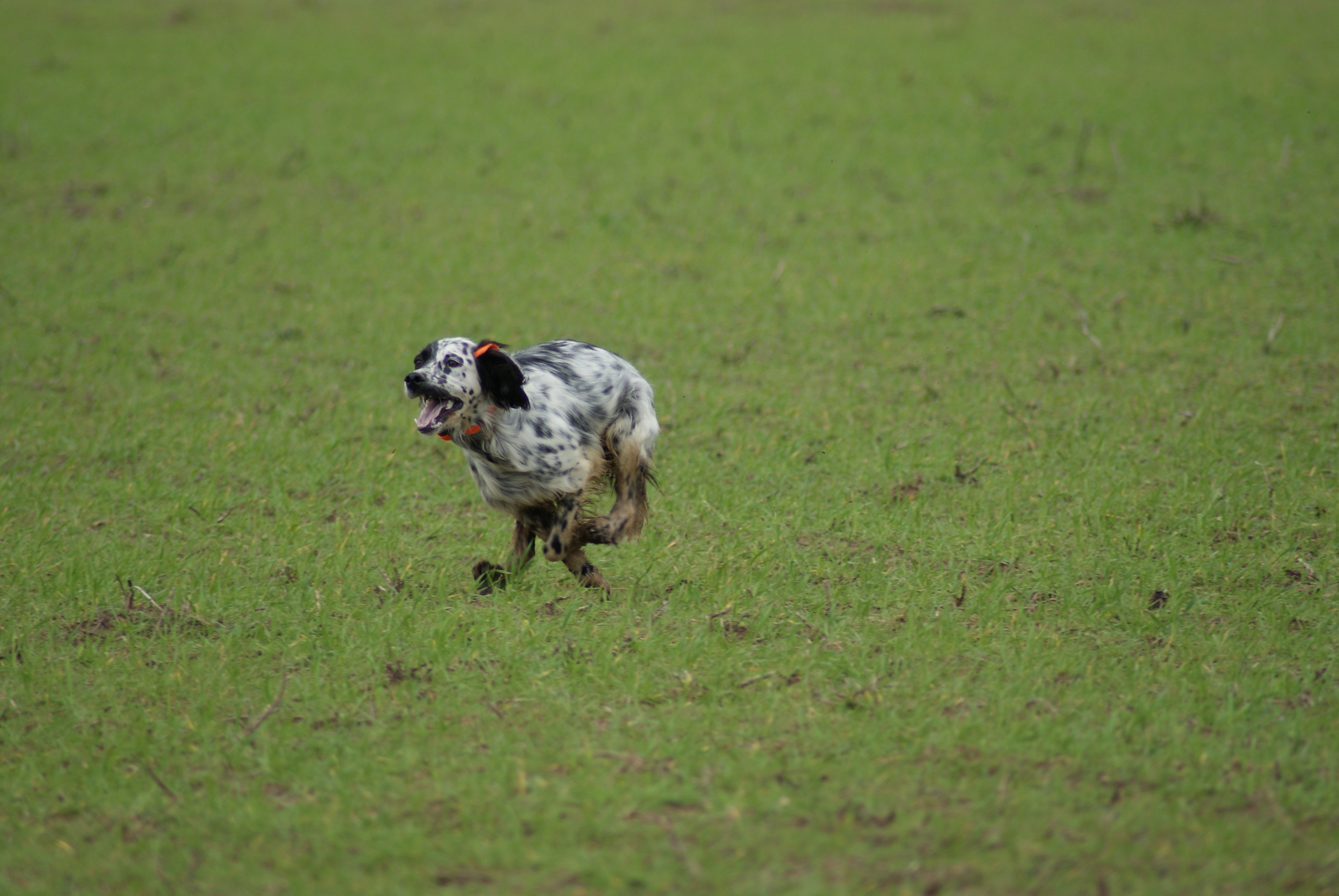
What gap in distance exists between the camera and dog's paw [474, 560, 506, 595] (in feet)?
19.5

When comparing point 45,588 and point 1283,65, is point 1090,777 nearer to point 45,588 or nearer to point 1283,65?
point 45,588

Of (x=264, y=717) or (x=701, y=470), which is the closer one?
(x=264, y=717)

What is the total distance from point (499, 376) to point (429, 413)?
34 centimetres

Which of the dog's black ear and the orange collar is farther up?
the dog's black ear

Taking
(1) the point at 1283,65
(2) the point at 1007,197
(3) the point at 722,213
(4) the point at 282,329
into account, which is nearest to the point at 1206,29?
(1) the point at 1283,65

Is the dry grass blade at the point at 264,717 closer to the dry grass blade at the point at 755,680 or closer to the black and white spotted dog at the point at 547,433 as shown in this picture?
the black and white spotted dog at the point at 547,433

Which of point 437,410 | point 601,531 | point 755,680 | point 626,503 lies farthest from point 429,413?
point 755,680

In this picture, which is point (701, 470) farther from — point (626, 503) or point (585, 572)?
point (585, 572)

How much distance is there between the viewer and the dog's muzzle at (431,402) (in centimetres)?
516

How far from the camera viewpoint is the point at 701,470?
770 centimetres

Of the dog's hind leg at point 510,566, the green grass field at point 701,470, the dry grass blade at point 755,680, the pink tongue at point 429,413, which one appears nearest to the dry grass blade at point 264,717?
the green grass field at point 701,470

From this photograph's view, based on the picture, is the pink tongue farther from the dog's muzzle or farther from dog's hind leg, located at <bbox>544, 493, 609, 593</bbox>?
dog's hind leg, located at <bbox>544, 493, 609, 593</bbox>

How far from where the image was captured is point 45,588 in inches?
237

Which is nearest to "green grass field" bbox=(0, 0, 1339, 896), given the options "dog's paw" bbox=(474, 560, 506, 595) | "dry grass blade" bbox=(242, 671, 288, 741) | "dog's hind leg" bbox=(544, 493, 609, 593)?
"dry grass blade" bbox=(242, 671, 288, 741)
